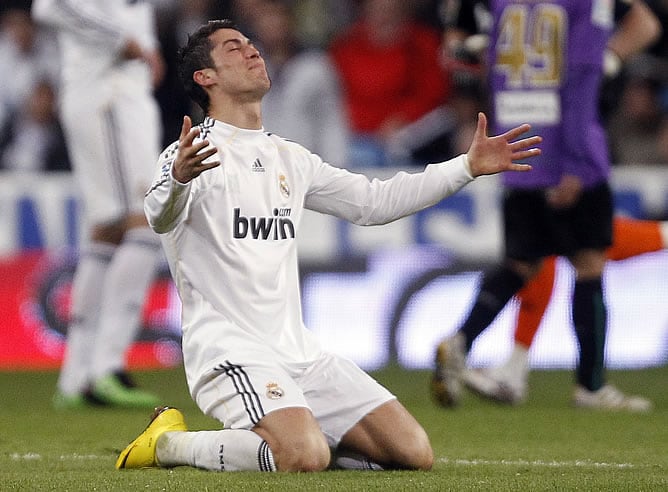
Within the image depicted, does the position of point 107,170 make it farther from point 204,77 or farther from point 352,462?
point 352,462

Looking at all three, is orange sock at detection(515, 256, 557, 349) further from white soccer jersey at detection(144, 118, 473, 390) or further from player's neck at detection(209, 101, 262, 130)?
player's neck at detection(209, 101, 262, 130)

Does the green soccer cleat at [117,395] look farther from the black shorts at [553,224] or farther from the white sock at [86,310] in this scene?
the black shorts at [553,224]

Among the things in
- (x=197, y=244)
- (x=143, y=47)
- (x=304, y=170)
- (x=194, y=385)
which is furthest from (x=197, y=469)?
(x=143, y=47)

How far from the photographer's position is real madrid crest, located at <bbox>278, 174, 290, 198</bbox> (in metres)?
4.71

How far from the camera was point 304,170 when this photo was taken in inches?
191

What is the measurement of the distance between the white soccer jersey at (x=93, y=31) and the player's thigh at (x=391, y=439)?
9.62ft

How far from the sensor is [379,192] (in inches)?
192

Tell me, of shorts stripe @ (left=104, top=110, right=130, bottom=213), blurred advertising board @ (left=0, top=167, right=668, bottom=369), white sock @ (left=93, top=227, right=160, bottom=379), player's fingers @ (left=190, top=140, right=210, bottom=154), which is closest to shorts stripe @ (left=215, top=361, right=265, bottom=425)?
player's fingers @ (left=190, top=140, right=210, bottom=154)

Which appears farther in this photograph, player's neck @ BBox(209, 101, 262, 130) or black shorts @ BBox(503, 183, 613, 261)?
black shorts @ BBox(503, 183, 613, 261)

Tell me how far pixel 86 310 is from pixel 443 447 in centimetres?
242

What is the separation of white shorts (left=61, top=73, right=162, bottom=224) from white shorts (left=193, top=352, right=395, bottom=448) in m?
2.53

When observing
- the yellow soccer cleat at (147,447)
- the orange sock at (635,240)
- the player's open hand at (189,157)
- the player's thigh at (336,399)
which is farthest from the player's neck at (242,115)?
the orange sock at (635,240)

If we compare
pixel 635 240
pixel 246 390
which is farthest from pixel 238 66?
pixel 635 240

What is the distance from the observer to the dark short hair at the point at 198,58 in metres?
4.89
